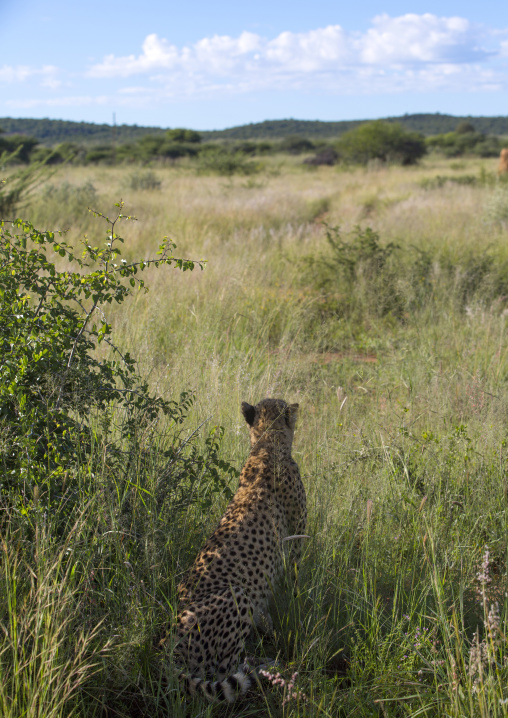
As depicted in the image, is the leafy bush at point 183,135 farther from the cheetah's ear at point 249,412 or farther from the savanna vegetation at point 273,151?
the cheetah's ear at point 249,412

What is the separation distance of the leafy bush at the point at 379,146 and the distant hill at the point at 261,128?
4955 cm

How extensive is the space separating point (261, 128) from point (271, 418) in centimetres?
11345

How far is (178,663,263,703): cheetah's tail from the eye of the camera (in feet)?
5.71

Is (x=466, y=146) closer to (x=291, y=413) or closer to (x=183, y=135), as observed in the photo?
(x=183, y=135)

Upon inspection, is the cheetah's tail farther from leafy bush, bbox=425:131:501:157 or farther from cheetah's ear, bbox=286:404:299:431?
leafy bush, bbox=425:131:501:157

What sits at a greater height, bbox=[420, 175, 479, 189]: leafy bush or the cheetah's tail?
bbox=[420, 175, 479, 189]: leafy bush

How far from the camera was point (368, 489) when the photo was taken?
2863 millimetres

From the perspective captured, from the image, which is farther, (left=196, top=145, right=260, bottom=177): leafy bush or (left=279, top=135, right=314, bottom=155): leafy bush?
(left=279, top=135, right=314, bottom=155): leafy bush

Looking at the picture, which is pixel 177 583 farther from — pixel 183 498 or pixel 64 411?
pixel 64 411

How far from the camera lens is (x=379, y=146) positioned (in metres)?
33.9

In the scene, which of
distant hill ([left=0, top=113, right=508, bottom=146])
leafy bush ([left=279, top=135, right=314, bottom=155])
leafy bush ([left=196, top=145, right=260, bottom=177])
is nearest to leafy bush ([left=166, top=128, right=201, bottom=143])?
leafy bush ([left=279, top=135, right=314, bottom=155])

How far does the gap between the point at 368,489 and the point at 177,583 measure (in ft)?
3.56

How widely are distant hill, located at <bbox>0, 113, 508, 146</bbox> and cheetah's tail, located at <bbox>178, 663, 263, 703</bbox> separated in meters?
78.7

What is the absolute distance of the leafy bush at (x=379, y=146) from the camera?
110 ft
